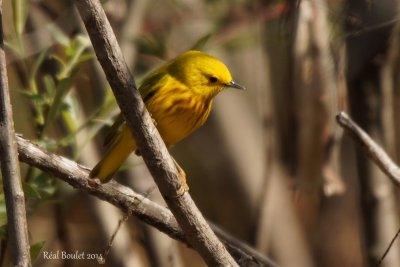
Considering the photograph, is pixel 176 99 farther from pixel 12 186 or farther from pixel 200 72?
pixel 12 186

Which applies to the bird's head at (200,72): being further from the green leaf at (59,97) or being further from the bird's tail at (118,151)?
the green leaf at (59,97)

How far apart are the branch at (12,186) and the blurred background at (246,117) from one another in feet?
2.19

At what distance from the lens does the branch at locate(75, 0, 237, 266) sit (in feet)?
6.28

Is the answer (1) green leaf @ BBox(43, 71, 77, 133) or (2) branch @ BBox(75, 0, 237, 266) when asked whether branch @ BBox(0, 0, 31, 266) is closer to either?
(2) branch @ BBox(75, 0, 237, 266)

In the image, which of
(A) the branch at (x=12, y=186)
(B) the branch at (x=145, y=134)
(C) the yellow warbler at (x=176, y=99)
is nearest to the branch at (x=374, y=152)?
(B) the branch at (x=145, y=134)

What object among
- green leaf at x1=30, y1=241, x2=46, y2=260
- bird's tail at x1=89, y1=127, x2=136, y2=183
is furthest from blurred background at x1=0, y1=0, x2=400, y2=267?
bird's tail at x1=89, y1=127, x2=136, y2=183

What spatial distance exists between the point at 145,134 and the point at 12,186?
0.40 metres

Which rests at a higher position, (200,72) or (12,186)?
(200,72)

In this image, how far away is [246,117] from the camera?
17.9 feet

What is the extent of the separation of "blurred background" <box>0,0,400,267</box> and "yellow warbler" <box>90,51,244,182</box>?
98 mm

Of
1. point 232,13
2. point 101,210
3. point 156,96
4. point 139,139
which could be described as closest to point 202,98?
point 156,96

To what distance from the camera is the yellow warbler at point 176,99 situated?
3113mm

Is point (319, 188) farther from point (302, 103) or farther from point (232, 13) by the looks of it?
point (232, 13)

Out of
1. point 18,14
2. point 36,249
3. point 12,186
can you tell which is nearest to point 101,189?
point 36,249
